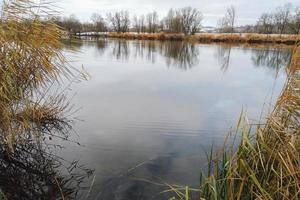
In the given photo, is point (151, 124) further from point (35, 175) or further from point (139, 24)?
point (139, 24)

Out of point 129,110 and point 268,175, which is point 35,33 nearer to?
point 268,175

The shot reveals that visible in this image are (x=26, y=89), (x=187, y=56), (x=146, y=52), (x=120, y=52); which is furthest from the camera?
(x=146, y=52)

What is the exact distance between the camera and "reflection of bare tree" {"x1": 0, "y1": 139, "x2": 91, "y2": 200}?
368 centimetres

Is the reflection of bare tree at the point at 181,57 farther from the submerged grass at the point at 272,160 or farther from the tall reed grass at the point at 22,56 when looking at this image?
the submerged grass at the point at 272,160

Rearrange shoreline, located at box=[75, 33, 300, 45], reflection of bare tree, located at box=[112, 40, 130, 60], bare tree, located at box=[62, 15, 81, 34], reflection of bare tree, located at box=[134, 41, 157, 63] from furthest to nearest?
1. shoreline, located at box=[75, 33, 300, 45]
2. reflection of bare tree, located at box=[134, 41, 157, 63]
3. reflection of bare tree, located at box=[112, 40, 130, 60]
4. bare tree, located at box=[62, 15, 81, 34]

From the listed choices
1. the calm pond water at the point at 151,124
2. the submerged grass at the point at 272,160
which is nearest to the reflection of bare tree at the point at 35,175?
the calm pond water at the point at 151,124

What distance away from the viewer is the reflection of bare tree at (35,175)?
3.68m

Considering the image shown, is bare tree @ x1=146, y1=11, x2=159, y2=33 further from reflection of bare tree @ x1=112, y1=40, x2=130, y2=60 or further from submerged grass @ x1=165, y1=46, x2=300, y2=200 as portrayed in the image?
submerged grass @ x1=165, y1=46, x2=300, y2=200

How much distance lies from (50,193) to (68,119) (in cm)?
322

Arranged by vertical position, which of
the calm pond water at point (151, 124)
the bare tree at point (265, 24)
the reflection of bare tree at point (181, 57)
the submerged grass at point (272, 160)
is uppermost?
the bare tree at point (265, 24)

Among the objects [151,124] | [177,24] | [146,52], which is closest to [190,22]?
[177,24]

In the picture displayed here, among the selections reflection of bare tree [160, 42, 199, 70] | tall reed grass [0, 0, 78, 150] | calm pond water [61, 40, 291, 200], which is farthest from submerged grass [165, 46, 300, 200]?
reflection of bare tree [160, 42, 199, 70]

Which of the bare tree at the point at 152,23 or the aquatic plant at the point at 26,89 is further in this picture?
the bare tree at the point at 152,23

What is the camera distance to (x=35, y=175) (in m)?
4.16
